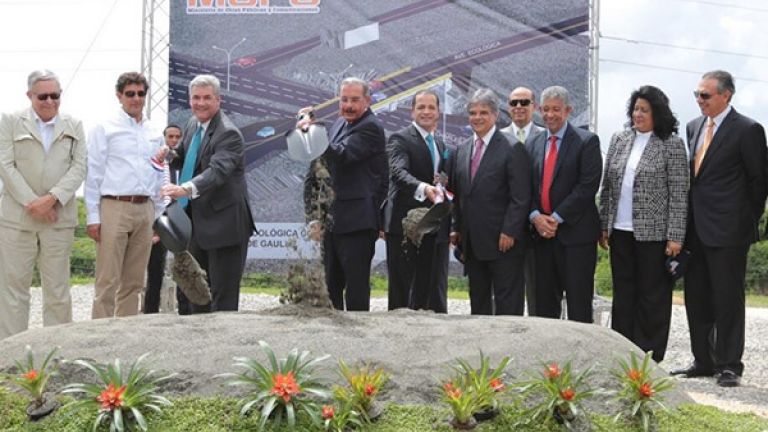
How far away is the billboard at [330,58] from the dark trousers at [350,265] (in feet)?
23.4

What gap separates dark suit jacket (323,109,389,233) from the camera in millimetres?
5953

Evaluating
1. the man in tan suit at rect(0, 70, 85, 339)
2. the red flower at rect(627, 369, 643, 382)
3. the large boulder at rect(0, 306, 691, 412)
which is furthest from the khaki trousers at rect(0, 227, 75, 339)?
the red flower at rect(627, 369, 643, 382)

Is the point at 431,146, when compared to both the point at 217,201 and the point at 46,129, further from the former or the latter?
the point at 46,129

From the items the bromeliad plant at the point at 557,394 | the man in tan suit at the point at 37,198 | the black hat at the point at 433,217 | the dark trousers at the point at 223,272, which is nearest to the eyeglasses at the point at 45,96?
the man in tan suit at the point at 37,198

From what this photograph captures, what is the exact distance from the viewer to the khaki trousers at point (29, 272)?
Answer: 6.00m

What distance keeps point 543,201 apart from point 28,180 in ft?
10.8

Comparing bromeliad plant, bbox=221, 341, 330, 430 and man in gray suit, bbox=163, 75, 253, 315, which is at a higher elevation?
man in gray suit, bbox=163, 75, 253, 315

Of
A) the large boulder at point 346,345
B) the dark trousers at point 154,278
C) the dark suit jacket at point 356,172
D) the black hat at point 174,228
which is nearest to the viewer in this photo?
the large boulder at point 346,345

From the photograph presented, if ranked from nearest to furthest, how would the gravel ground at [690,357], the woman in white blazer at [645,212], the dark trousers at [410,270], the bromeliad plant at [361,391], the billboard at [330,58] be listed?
the bromeliad plant at [361,391] < the gravel ground at [690,357] < the woman in white blazer at [645,212] < the dark trousers at [410,270] < the billboard at [330,58]

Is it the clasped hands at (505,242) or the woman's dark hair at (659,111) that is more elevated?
the woman's dark hair at (659,111)

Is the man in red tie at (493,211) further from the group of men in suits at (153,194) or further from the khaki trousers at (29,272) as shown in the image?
the khaki trousers at (29,272)

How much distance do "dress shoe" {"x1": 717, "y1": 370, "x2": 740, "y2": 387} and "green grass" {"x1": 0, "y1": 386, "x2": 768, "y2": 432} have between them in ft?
7.42

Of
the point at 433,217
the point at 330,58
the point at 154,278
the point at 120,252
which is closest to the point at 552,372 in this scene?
the point at 433,217

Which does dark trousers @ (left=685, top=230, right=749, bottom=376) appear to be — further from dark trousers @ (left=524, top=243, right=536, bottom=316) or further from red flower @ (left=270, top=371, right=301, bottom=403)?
red flower @ (left=270, top=371, right=301, bottom=403)
